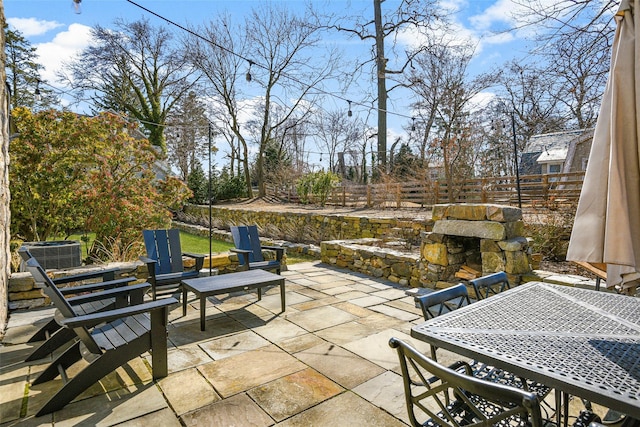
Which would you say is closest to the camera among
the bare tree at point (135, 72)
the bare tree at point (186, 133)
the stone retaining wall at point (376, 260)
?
the stone retaining wall at point (376, 260)

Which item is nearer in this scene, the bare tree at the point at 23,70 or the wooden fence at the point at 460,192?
the wooden fence at the point at 460,192

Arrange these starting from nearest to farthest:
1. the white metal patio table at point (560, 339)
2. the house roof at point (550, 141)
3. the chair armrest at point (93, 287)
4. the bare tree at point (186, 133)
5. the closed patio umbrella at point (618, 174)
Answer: the white metal patio table at point (560, 339), the closed patio umbrella at point (618, 174), the chair armrest at point (93, 287), the house roof at point (550, 141), the bare tree at point (186, 133)

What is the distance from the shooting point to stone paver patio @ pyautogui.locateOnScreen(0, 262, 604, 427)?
6.17ft

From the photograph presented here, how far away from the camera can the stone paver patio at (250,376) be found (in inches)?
74.1

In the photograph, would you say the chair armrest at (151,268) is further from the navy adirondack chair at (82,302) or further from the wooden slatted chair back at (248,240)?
the wooden slatted chair back at (248,240)

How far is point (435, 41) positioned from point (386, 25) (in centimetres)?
208

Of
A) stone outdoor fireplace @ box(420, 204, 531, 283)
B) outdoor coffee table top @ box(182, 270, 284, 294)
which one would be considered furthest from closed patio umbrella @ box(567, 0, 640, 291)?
outdoor coffee table top @ box(182, 270, 284, 294)

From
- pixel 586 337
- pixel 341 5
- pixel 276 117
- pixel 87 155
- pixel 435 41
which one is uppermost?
pixel 341 5

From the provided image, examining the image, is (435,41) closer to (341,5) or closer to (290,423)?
(341,5)

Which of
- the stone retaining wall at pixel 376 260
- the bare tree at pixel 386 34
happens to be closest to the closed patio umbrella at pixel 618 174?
the stone retaining wall at pixel 376 260

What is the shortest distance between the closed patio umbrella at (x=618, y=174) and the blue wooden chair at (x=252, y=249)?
11.3ft

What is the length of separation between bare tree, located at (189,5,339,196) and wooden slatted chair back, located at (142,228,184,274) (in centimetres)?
1304

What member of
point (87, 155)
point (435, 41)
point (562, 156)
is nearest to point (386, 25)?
point (435, 41)

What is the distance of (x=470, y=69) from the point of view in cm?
1525
